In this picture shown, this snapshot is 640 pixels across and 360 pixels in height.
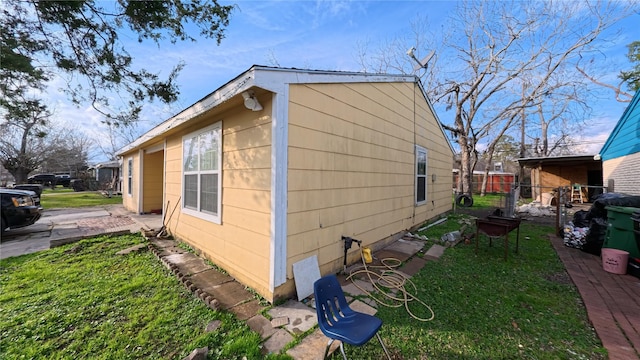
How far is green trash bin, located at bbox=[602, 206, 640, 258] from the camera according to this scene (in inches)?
159

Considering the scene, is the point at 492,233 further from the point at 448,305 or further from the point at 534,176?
the point at 534,176

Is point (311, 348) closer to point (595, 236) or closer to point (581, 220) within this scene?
point (595, 236)

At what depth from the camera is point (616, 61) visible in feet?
42.5

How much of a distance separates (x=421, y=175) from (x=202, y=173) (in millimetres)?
5577

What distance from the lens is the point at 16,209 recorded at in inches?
226

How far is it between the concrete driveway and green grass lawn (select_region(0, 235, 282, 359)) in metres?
1.11

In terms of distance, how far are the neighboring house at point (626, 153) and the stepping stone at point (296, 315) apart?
960cm

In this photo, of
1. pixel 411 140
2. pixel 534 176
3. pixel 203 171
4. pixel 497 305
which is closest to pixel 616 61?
pixel 534 176

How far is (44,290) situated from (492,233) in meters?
7.10

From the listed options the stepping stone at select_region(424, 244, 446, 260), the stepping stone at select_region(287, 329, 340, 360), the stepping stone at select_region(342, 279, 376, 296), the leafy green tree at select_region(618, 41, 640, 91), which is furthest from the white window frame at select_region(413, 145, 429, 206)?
the leafy green tree at select_region(618, 41, 640, 91)

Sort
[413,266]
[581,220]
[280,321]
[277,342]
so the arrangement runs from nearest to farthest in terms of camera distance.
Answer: [277,342], [280,321], [413,266], [581,220]

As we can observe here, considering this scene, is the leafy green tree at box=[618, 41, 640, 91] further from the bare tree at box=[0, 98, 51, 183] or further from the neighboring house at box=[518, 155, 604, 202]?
the bare tree at box=[0, 98, 51, 183]

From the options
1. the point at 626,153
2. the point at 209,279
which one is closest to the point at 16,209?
the point at 209,279

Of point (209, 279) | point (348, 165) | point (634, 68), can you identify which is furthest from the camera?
point (634, 68)
